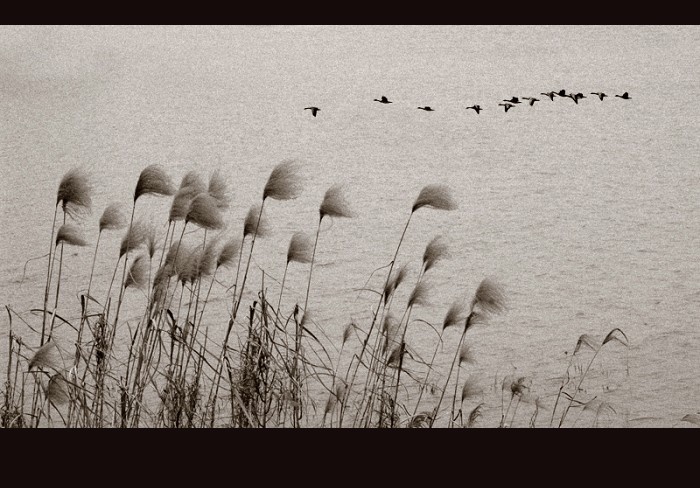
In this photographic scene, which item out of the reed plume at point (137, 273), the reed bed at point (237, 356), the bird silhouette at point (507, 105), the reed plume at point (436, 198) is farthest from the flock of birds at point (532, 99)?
the reed plume at point (137, 273)

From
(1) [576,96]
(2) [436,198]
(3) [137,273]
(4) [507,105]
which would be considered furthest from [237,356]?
(1) [576,96]

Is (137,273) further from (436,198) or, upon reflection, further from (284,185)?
(436,198)

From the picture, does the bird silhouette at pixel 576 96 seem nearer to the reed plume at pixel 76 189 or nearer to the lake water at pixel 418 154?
the lake water at pixel 418 154

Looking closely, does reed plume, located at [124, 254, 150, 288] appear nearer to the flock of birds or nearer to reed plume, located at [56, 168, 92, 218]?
reed plume, located at [56, 168, 92, 218]

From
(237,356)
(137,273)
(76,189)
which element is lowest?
(237,356)

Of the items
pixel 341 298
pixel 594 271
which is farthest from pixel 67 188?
pixel 594 271

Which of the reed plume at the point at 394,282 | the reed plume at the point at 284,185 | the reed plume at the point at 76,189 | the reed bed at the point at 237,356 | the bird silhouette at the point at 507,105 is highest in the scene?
the reed plume at the point at 284,185
